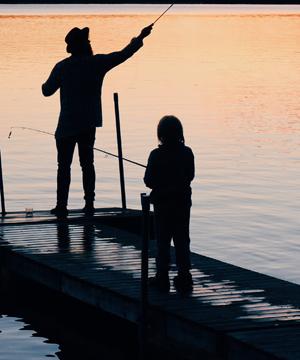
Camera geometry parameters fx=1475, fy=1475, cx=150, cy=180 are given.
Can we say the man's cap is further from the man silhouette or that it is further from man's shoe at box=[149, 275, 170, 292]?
man's shoe at box=[149, 275, 170, 292]

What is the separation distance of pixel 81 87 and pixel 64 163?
845 mm

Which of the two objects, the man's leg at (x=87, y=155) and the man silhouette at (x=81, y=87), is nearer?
the man silhouette at (x=81, y=87)

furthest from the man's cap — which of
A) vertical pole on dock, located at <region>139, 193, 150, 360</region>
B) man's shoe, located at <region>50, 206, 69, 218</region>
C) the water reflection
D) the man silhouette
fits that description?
vertical pole on dock, located at <region>139, 193, 150, 360</region>

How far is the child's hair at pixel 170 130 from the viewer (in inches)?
443

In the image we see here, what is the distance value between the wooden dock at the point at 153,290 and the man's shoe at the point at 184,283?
77 millimetres

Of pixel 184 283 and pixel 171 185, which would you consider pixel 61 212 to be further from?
pixel 171 185

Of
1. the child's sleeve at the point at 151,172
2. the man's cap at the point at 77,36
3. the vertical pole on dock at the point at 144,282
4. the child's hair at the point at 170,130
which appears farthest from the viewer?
the man's cap at the point at 77,36

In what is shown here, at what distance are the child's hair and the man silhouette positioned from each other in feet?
10.1

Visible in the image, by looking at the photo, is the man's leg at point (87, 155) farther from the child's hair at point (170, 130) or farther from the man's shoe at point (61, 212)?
the child's hair at point (170, 130)

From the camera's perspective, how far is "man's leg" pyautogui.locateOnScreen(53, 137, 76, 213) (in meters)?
14.7

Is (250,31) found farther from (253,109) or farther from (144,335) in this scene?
(144,335)

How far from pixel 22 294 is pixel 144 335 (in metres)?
3.29

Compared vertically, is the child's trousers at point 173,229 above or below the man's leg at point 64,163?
below

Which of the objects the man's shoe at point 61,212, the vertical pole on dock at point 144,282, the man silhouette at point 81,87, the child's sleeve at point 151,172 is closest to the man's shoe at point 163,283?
the vertical pole on dock at point 144,282
